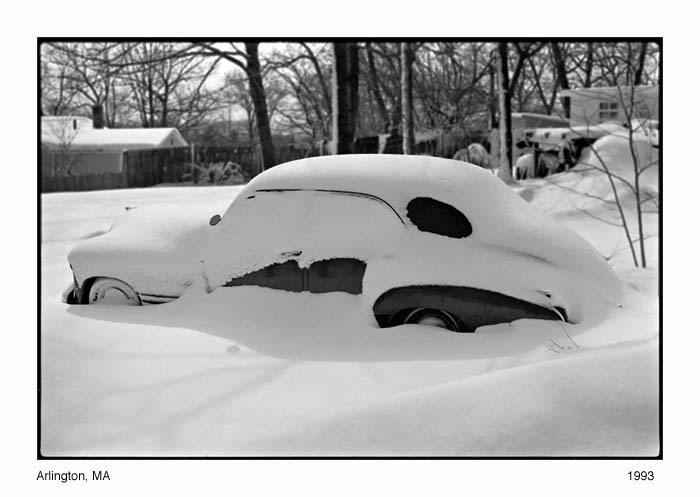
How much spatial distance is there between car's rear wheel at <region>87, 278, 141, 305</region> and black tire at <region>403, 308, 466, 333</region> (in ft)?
7.92

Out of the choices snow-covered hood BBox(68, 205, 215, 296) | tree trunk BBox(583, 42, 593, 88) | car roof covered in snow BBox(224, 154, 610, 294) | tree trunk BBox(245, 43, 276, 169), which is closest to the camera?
car roof covered in snow BBox(224, 154, 610, 294)

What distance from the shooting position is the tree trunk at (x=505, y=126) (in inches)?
459

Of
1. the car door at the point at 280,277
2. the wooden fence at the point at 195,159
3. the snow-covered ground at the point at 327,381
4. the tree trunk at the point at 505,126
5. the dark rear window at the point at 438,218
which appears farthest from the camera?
the tree trunk at the point at 505,126

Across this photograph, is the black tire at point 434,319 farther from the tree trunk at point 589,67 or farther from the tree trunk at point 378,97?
the tree trunk at point 378,97

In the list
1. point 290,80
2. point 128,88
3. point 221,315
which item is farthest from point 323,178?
point 290,80

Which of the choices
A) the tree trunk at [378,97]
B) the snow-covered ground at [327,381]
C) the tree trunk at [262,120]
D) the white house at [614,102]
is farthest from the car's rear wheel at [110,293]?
the tree trunk at [378,97]

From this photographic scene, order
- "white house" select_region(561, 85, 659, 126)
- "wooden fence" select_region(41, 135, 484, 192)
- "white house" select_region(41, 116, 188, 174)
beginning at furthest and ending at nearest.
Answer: "wooden fence" select_region(41, 135, 484, 192), "white house" select_region(41, 116, 188, 174), "white house" select_region(561, 85, 659, 126)

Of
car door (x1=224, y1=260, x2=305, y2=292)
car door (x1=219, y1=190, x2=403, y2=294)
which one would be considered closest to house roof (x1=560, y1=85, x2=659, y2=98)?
car door (x1=219, y1=190, x2=403, y2=294)

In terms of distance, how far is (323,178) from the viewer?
482cm

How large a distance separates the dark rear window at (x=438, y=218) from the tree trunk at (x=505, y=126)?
710cm

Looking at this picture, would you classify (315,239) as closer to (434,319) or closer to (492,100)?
(434,319)

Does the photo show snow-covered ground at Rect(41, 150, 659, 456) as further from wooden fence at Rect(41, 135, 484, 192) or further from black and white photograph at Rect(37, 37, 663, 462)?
wooden fence at Rect(41, 135, 484, 192)

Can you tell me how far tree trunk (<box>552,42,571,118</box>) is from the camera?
24.6 feet

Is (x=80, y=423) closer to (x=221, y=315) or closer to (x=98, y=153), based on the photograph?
(x=221, y=315)
